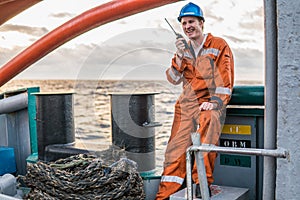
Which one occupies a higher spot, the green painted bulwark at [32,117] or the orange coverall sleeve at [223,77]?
the orange coverall sleeve at [223,77]

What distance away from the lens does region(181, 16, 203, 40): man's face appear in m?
2.88

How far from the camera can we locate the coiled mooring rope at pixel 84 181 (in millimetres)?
2824

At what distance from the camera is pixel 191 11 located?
286 centimetres

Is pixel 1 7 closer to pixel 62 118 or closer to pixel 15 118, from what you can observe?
pixel 15 118

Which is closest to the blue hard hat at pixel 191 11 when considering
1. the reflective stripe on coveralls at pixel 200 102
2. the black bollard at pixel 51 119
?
the reflective stripe on coveralls at pixel 200 102

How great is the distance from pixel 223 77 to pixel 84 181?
119 centimetres

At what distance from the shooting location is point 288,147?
1651mm

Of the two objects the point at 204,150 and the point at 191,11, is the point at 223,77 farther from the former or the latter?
the point at 204,150

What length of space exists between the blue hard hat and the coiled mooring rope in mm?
1181

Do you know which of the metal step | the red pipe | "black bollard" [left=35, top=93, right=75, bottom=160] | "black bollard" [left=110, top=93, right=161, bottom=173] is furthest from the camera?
the red pipe

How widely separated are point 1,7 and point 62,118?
1634 mm

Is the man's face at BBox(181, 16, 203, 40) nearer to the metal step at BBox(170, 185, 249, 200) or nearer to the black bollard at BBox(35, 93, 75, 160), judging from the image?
the metal step at BBox(170, 185, 249, 200)

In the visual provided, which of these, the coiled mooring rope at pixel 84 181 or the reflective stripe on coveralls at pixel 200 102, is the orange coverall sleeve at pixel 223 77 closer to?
the reflective stripe on coveralls at pixel 200 102

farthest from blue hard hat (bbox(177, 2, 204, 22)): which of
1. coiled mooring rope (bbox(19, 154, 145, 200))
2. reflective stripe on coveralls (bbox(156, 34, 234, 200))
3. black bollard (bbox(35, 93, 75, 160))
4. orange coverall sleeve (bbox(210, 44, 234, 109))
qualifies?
black bollard (bbox(35, 93, 75, 160))
